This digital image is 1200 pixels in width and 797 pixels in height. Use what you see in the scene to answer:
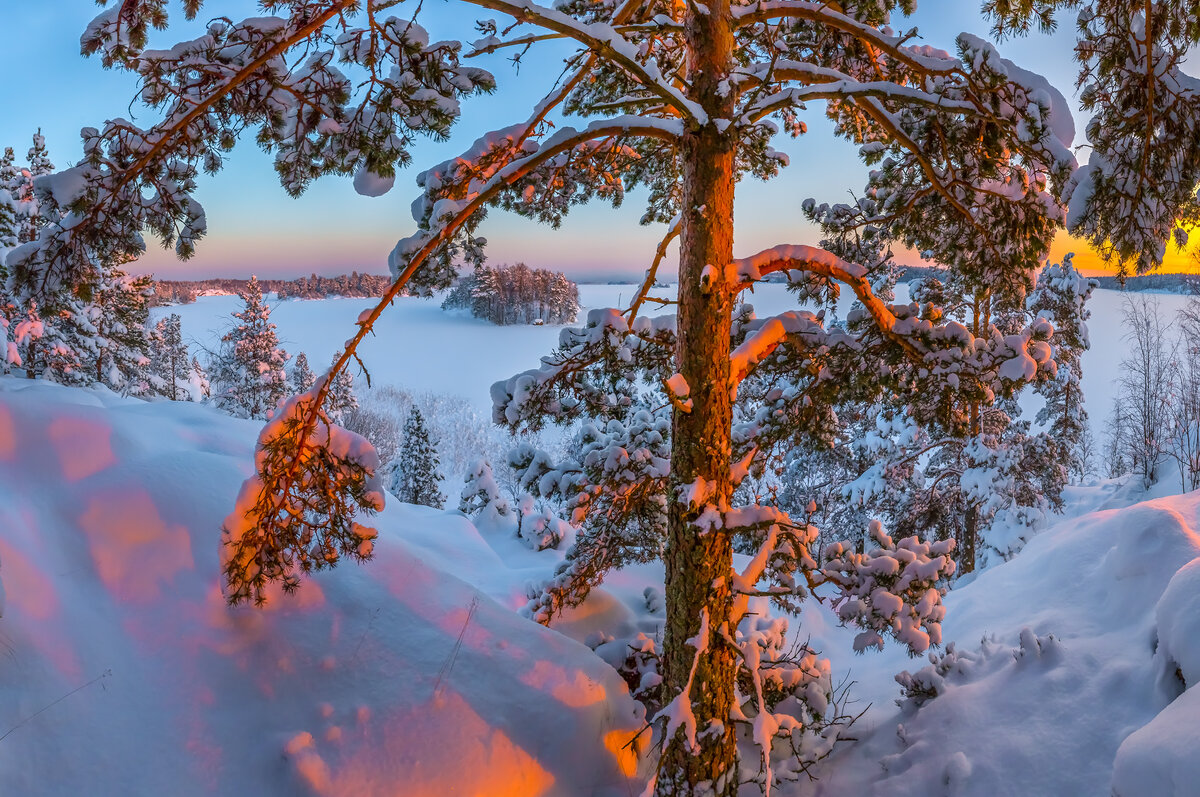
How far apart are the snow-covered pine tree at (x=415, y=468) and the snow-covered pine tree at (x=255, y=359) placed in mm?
5910

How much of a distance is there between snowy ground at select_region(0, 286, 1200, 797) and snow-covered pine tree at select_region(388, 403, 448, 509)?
61.7 ft

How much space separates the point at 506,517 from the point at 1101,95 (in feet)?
39.7

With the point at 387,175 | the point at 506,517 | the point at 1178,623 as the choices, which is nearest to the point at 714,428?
the point at 387,175

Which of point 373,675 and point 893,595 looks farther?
point 893,595

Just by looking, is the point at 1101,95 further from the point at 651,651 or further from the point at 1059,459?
the point at 1059,459

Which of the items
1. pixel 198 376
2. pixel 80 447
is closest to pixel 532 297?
pixel 198 376

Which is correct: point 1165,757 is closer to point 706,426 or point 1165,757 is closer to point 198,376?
point 706,426

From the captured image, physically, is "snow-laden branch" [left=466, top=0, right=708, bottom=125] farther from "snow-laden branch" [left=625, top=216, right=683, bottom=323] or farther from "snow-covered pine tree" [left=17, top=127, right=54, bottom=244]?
"snow-covered pine tree" [left=17, top=127, right=54, bottom=244]

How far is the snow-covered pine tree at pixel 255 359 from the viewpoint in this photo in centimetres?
2394

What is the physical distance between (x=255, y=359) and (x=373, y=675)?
24740 mm

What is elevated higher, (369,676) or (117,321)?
(117,321)

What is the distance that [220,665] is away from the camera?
3.44 m

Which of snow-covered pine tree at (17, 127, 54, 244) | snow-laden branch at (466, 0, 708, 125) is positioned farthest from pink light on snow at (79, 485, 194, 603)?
snow-covered pine tree at (17, 127, 54, 244)

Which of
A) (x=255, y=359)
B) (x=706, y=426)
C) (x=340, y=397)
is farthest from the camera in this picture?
(x=255, y=359)
